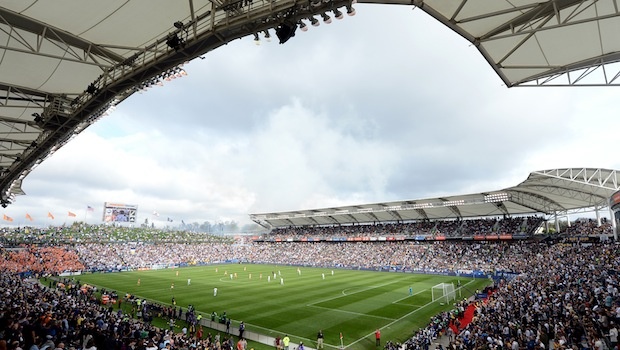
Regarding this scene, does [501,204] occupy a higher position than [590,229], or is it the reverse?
[501,204]

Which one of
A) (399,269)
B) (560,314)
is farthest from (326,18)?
(399,269)

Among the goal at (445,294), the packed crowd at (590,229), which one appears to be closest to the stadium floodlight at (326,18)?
the goal at (445,294)

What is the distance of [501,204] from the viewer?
177ft

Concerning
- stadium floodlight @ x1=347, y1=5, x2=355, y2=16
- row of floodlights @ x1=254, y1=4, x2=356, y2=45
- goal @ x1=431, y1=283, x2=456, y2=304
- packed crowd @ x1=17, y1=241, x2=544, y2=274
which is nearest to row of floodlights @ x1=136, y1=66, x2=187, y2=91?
row of floodlights @ x1=254, y1=4, x2=356, y2=45

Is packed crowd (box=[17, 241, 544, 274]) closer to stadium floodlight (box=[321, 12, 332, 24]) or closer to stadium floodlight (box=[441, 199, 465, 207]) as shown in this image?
stadium floodlight (box=[441, 199, 465, 207])

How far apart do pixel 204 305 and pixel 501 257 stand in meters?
41.4

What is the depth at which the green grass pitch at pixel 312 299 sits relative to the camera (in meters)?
23.7

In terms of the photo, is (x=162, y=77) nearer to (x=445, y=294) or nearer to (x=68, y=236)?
(x=445, y=294)

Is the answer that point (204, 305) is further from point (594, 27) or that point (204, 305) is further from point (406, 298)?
point (594, 27)

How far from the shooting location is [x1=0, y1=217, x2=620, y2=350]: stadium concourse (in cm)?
1412

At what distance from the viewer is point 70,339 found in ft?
45.6

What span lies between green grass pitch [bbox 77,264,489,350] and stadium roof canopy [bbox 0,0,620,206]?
17.4 metres

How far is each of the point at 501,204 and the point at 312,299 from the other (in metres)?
37.3

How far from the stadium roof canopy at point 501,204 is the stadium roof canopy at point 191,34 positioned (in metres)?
23.9
